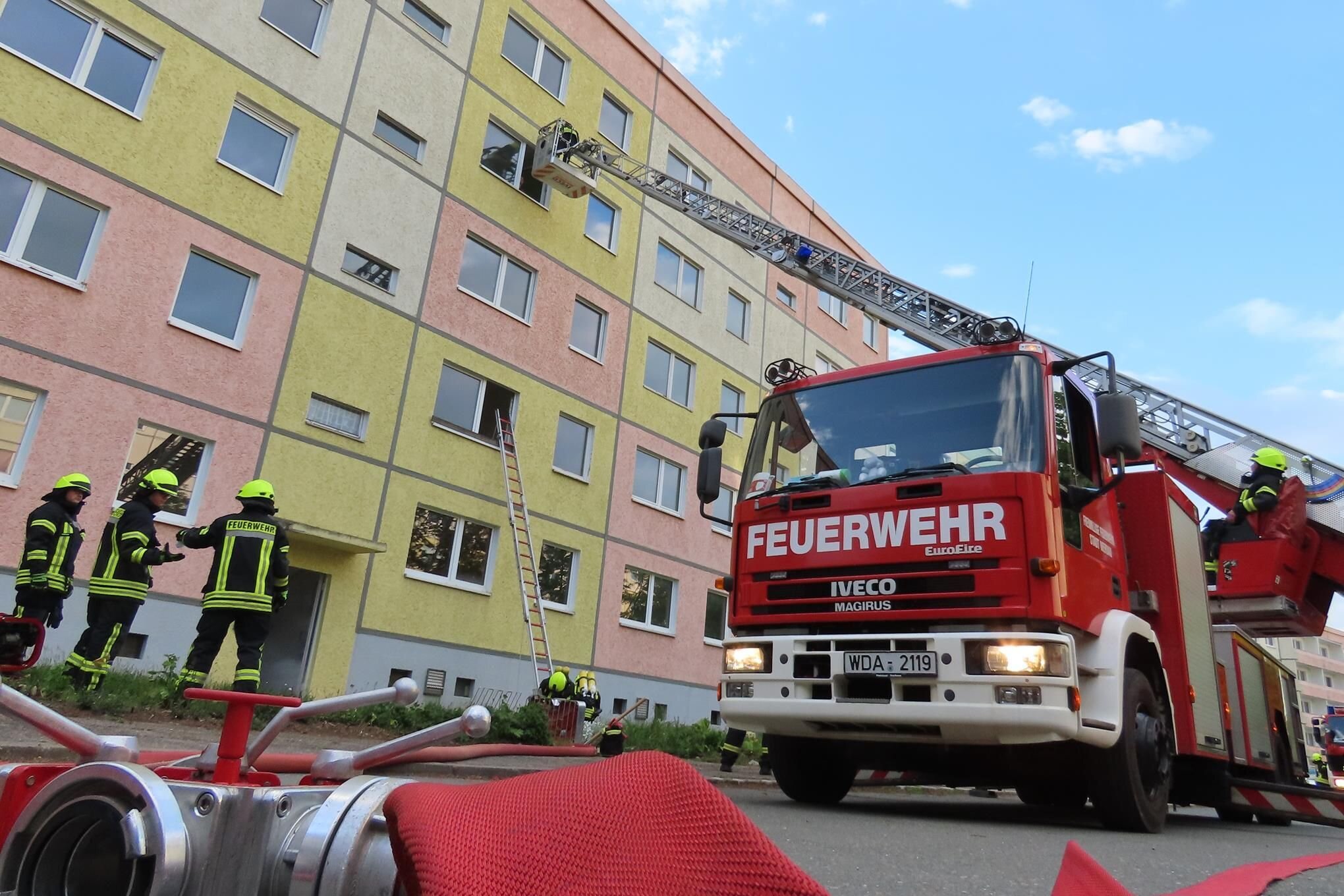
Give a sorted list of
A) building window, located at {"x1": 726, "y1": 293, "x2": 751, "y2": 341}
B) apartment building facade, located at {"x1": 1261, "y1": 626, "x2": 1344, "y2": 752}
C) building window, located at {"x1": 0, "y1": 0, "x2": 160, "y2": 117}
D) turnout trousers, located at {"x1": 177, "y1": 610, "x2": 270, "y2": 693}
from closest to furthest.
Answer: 1. turnout trousers, located at {"x1": 177, "y1": 610, "x2": 270, "y2": 693}
2. building window, located at {"x1": 0, "y1": 0, "x2": 160, "y2": 117}
3. building window, located at {"x1": 726, "y1": 293, "x2": 751, "y2": 341}
4. apartment building facade, located at {"x1": 1261, "y1": 626, "x2": 1344, "y2": 752}

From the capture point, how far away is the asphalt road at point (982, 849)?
3.41m

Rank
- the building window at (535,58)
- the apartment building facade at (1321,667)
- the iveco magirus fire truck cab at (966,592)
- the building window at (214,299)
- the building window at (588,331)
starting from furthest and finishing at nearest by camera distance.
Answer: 1. the apartment building facade at (1321,667)
2. the building window at (588,331)
3. the building window at (535,58)
4. the building window at (214,299)
5. the iveco magirus fire truck cab at (966,592)

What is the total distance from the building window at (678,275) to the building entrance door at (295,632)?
1013 centimetres

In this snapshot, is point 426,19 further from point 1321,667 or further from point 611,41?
point 1321,667

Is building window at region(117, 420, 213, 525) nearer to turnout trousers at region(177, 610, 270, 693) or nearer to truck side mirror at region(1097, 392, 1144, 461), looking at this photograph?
turnout trousers at region(177, 610, 270, 693)

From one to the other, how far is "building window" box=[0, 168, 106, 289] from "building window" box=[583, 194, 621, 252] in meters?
9.33

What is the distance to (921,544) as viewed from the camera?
17.8 ft

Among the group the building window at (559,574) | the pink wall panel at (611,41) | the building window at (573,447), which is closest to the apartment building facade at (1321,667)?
the pink wall panel at (611,41)

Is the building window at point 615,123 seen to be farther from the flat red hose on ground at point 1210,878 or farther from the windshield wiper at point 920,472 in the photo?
the flat red hose on ground at point 1210,878

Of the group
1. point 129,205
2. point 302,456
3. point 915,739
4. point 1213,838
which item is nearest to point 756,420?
point 915,739

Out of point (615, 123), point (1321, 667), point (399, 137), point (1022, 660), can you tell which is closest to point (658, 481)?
point (615, 123)

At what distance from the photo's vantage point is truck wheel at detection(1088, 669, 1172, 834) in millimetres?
5438

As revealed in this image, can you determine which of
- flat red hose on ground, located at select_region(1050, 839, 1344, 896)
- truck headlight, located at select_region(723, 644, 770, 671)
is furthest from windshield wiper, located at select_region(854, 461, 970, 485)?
flat red hose on ground, located at select_region(1050, 839, 1344, 896)

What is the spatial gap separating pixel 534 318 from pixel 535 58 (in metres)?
5.42
